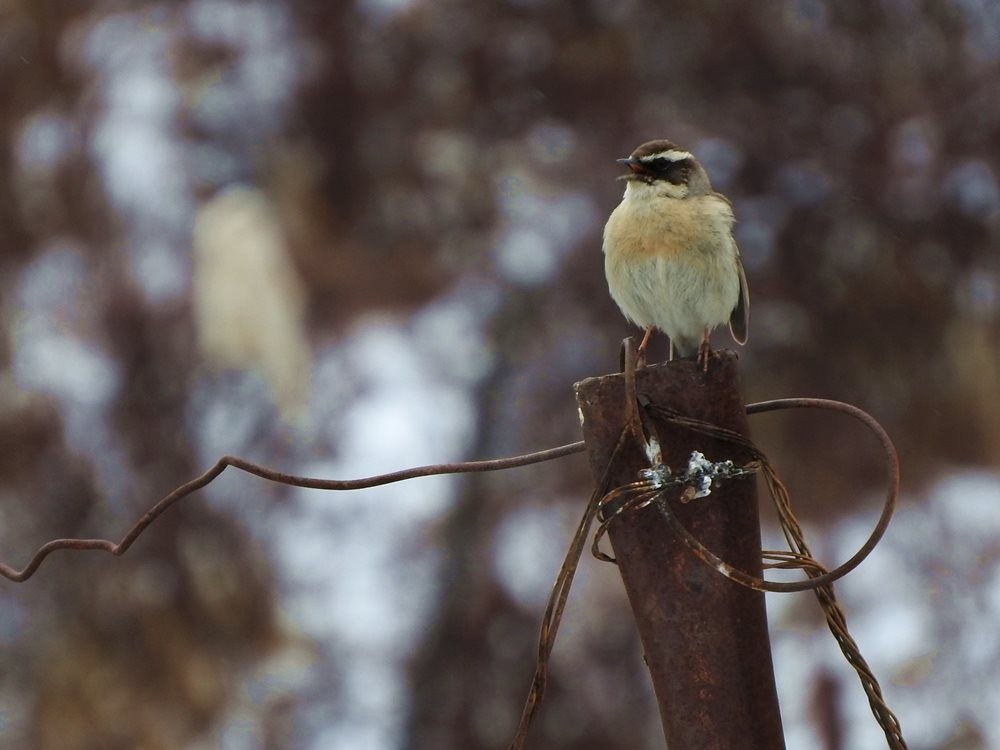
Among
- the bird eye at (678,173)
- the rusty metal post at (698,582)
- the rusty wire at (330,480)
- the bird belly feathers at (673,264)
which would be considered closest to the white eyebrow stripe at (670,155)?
the bird eye at (678,173)

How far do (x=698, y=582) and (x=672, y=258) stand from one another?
6.04 feet

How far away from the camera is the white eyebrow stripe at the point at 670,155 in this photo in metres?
4.49

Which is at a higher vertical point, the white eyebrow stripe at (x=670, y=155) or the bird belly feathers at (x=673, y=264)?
the white eyebrow stripe at (x=670, y=155)

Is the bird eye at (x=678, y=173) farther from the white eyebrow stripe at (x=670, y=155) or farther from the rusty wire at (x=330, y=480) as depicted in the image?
the rusty wire at (x=330, y=480)

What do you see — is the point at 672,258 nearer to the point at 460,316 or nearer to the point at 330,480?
the point at 330,480

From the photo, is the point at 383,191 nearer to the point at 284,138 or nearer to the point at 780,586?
the point at 284,138

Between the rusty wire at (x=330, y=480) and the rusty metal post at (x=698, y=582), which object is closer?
the rusty metal post at (x=698, y=582)

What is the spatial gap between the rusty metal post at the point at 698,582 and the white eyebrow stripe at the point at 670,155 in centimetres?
210

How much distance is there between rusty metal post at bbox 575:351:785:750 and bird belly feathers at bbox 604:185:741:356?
65.0 inches

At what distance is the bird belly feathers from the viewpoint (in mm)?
4145

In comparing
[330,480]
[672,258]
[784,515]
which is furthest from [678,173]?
[330,480]

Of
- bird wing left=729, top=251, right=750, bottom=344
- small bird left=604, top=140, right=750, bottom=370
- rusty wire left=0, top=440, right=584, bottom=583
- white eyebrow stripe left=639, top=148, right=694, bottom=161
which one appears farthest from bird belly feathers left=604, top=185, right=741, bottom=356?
rusty wire left=0, top=440, right=584, bottom=583

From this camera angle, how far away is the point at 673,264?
4133mm

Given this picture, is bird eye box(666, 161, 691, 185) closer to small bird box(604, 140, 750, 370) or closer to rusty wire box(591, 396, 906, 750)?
small bird box(604, 140, 750, 370)
